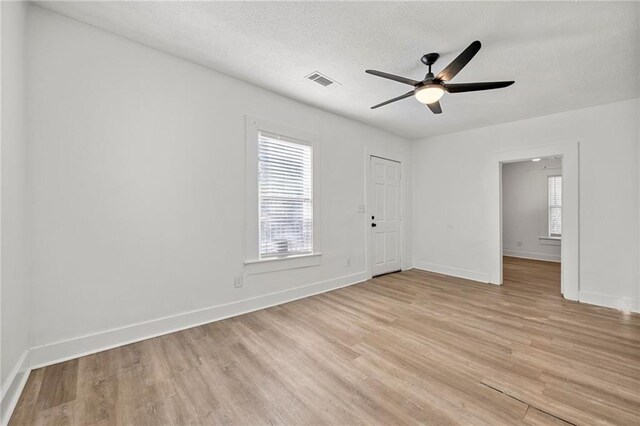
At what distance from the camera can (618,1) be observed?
1.86m

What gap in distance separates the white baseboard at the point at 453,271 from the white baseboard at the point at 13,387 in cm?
565

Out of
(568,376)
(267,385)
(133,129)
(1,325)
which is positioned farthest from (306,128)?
(568,376)

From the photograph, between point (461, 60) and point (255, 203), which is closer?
point (461, 60)

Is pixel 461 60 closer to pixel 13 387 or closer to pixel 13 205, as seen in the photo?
pixel 13 205

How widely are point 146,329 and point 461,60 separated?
362 cm

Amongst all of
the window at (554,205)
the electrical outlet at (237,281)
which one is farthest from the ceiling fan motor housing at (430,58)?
the window at (554,205)

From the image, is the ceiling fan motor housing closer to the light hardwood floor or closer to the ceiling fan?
the ceiling fan

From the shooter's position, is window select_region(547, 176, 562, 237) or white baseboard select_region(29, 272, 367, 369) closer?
white baseboard select_region(29, 272, 367, 369)

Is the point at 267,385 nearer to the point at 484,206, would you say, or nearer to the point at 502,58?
the point at 502,58

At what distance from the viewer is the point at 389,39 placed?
7.56 feet

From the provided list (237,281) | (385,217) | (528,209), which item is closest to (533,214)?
(528,209)

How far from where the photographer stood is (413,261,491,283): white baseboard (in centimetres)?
463

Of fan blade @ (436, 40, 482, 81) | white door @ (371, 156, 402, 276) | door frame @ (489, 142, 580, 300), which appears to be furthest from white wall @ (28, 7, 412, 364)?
door frame @ (489, 142, 580, 300)

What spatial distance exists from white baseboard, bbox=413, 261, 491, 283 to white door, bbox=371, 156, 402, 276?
573 mm
